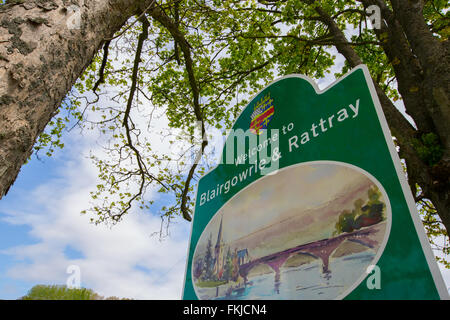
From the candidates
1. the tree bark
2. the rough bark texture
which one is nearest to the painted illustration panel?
the rough bark texture

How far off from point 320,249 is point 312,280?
0.62 ft

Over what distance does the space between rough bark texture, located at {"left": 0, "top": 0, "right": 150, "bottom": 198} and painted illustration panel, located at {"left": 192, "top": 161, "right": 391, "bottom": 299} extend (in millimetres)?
1661

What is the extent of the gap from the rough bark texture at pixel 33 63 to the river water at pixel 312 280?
1.68m

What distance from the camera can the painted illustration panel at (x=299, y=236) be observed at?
4.62ft

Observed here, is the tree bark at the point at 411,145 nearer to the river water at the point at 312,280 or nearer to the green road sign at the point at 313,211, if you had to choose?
the green road sign at the point at 313,211

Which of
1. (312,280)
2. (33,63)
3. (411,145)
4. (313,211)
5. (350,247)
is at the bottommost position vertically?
(312,280)

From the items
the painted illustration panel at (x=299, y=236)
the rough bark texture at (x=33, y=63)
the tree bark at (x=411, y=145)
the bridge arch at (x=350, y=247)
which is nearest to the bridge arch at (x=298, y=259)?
the painted illustration panel at (x=299, y=236)

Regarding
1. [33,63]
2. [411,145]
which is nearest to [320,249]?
[33,63]

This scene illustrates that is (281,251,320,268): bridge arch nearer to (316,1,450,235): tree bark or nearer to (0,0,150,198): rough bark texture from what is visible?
(0,0,150,198): rough bark texture

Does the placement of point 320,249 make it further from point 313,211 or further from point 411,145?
point 411,145

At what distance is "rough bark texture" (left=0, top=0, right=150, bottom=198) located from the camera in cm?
126

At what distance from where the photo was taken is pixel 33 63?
1400 mm
